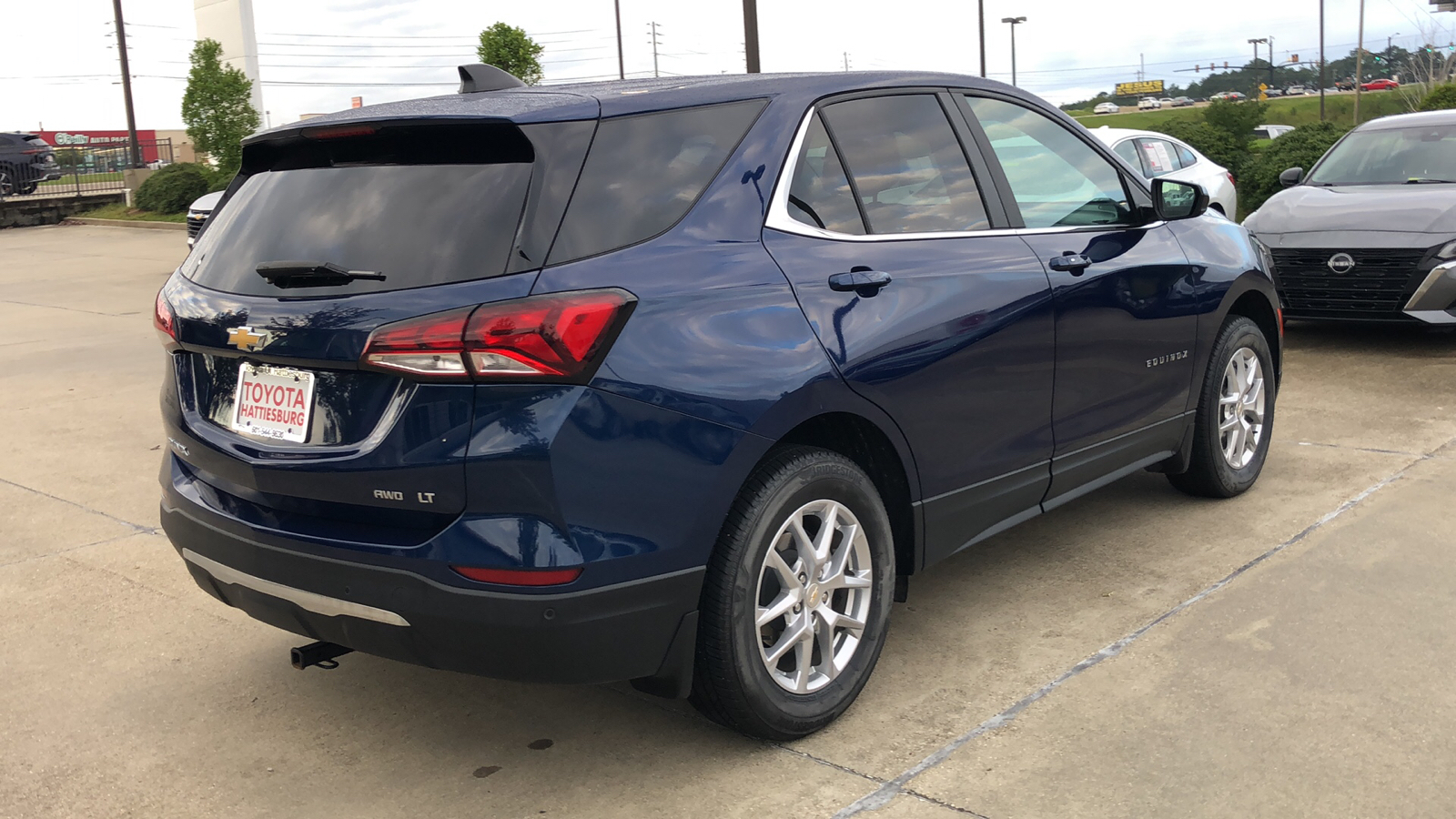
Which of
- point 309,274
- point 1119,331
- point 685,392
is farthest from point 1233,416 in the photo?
point 309,274

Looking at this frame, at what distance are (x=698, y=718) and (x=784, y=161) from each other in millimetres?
1560

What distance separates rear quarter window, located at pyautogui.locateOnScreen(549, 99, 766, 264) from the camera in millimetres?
2910

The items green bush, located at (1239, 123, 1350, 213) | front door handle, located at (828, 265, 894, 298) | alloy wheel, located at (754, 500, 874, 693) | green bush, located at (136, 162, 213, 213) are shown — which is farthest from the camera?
green bush, located at (136, 162, 213, 213)

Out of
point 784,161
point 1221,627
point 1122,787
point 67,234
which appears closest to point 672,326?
point 784,161

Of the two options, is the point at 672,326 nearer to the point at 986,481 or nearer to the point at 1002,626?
the point at 986,481

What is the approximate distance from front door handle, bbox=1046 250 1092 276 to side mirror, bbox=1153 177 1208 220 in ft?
1.98

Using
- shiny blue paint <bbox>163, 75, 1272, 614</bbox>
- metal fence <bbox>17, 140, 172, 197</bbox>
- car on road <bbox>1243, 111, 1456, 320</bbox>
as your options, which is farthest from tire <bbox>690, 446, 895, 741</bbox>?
metal fence <bbox>17, 140, 172, 197</bbox>

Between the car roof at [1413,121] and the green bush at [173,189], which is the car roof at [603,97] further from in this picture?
the green bush at [173,189]

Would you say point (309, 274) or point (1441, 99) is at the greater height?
point (1441, 99)

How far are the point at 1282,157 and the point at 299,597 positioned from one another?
16.7m

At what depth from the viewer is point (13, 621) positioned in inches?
175

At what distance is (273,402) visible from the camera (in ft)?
10.00

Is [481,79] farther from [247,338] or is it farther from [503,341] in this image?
[503,341]

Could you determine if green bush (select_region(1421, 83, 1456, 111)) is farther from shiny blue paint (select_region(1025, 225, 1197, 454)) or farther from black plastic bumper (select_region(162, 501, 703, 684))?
black plastic bumper (select_region(162, 501, 703, 684))
